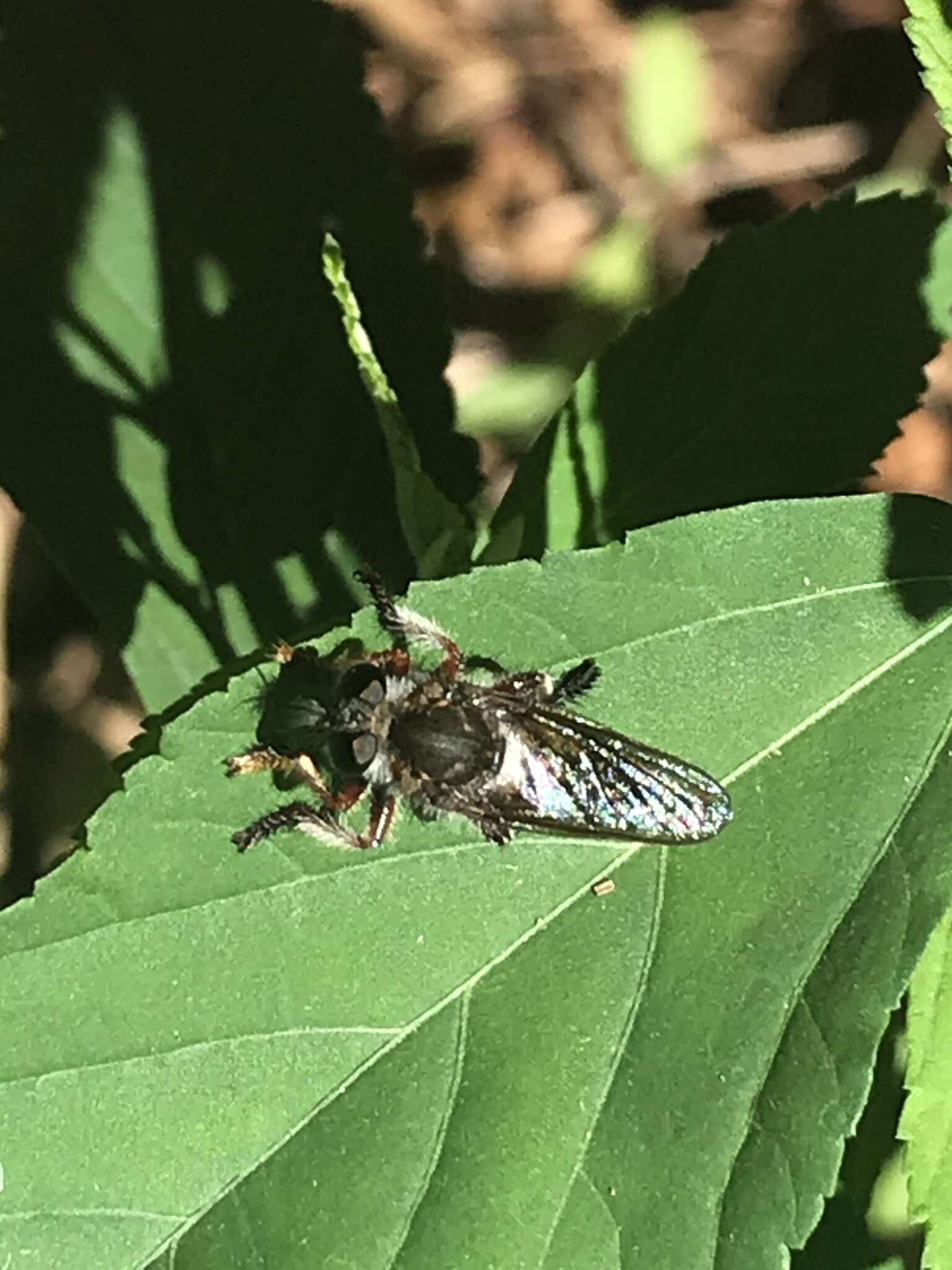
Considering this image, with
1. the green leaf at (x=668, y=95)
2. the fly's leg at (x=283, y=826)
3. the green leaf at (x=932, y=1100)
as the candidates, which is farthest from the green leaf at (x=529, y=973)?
the green leaf at (x=668, y=95)

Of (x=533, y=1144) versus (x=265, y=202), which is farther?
(x=265, y=202)

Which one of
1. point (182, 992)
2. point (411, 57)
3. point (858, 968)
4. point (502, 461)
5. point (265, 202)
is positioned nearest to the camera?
point (858, 968)

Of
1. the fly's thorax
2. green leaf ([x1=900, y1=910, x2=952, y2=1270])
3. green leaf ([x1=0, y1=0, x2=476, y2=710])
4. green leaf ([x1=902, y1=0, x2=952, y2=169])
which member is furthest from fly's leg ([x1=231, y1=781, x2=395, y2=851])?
green leaf ([x1=902, y1=0, x2=952, y2=169])

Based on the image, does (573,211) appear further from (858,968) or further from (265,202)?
(858,968)

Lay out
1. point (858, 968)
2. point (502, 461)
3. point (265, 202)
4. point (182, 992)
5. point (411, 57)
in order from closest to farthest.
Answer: point (858, 968)
point (182, 992)
point (265, 202)
point (502, 461)
point (411, 57)

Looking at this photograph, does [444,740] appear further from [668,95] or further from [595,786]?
[668,95]

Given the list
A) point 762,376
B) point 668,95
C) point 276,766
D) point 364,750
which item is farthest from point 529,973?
point 668,95

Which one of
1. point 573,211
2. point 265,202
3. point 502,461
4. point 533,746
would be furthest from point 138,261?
point 573,211
